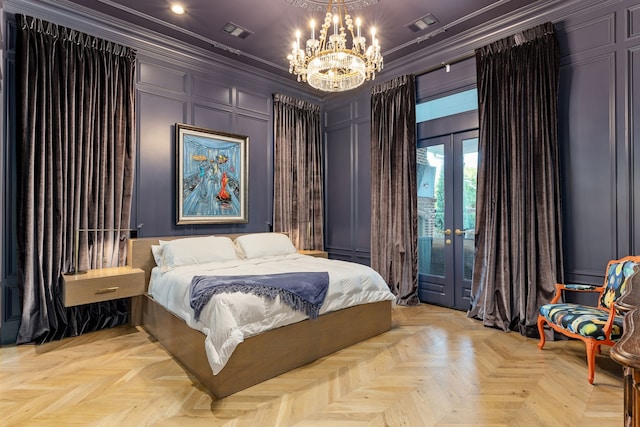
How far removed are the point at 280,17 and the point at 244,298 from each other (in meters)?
2.89

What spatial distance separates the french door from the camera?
4516mm

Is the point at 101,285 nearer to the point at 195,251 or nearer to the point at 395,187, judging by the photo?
the point at 195,251

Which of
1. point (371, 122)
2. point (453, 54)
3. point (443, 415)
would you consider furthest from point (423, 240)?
point (443, 415)

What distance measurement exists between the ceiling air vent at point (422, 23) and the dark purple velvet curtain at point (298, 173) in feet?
6.80

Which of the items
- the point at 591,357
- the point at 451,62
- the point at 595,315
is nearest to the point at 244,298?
the point at 591,357

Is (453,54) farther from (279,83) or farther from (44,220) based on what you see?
(44,220)

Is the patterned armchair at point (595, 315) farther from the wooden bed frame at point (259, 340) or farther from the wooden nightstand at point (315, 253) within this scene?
the wooden nightstand at point (315, 253)

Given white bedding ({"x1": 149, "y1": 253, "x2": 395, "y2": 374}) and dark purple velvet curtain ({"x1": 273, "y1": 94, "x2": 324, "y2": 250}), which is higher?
dark purple velvet curtain ({"x1": 273, "y1": 94, "x2": 324, "y2": 250})

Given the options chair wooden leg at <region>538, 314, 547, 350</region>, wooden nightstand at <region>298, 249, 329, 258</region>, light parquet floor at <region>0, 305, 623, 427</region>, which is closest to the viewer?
light parquet floor at <region>0, 305, 623, 427</region>

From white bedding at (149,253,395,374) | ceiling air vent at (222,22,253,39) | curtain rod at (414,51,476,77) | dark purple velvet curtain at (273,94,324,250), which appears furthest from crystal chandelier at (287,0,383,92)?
dark purple velvet curtain at (273,94,324,250)

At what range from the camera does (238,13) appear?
3.83 metres

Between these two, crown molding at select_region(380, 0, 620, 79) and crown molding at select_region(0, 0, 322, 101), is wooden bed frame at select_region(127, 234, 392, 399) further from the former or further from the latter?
crown molding at select_region(380, 0, 620, 79)

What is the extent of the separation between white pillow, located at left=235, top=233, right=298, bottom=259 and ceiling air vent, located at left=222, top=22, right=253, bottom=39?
7.62ft

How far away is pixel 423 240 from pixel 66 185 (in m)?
4.08
